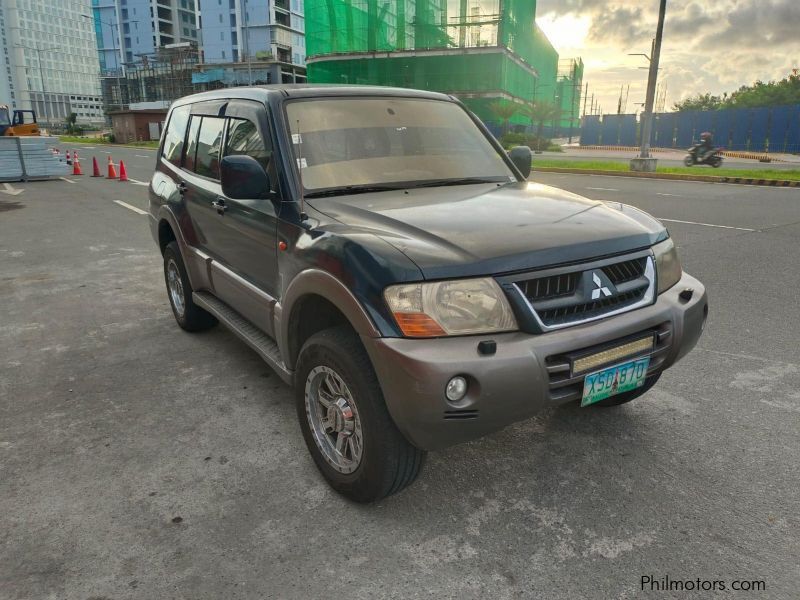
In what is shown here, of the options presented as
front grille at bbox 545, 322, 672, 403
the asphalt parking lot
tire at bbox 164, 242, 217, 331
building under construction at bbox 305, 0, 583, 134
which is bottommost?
the asphalt parking lot

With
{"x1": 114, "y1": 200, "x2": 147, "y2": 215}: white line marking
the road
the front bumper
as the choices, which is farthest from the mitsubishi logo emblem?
the road

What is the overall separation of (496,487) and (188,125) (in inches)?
136

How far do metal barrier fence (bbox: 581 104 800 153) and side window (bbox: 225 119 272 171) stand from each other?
4271cm

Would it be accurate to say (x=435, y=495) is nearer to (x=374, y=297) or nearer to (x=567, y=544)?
(x=567, y=544)

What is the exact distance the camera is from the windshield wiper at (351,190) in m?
3.13

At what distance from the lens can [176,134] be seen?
4.88 meters

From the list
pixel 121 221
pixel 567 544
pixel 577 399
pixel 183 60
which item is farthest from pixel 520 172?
pixel 183 60

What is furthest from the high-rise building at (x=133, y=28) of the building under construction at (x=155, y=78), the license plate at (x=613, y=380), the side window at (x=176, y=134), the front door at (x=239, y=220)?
the license plate at (x=613, y=380)

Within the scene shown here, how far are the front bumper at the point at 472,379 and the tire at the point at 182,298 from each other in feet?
9.47

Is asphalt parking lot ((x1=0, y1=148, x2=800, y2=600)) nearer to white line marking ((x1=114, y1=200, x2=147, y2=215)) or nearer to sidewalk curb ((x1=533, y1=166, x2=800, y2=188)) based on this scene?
white line marking ((x1=114, y1=200, x2=147, y2=215))

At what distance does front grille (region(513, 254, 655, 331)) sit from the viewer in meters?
2.38

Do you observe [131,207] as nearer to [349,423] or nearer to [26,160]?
[26,160]

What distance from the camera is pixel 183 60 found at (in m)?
90.6

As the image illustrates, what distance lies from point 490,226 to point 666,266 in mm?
916
